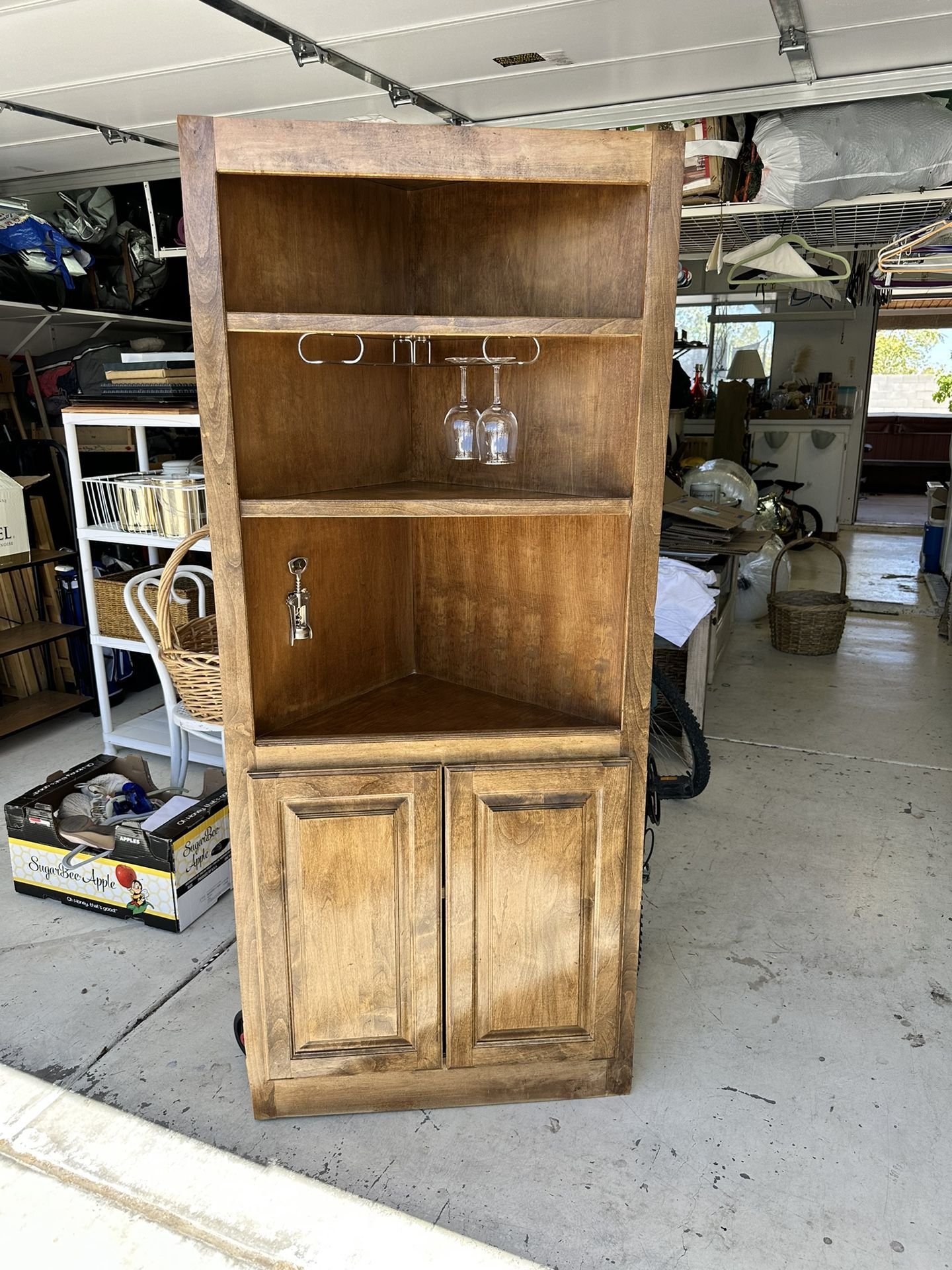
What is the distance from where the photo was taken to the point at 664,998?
253 centimetres

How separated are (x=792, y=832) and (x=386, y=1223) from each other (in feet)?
7.17

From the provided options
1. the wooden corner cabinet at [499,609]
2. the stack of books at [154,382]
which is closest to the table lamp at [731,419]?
the stack of books at [154,382]

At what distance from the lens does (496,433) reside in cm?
200

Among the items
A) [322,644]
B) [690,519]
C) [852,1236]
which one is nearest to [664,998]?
[852,1236]

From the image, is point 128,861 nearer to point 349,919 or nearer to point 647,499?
point 349,919

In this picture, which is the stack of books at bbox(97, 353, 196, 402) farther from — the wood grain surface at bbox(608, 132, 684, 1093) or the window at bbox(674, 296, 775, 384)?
the window at bbox(674, 296, 775, 384)

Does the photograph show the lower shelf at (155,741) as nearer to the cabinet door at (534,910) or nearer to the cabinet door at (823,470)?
the cabinet door at (534,910)

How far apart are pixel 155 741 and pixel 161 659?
83 cm

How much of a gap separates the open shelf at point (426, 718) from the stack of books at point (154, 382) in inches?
73.2

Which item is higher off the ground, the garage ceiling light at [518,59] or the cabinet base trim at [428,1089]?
the garage ceiling light at [518,59]

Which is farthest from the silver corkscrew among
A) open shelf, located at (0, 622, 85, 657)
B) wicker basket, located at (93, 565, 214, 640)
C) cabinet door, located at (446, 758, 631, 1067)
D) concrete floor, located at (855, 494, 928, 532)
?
concrete floor, located at (855, 494, 928, 532)

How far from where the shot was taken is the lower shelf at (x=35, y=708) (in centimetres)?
409

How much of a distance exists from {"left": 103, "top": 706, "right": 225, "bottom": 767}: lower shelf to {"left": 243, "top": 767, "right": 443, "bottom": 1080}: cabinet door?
6.34 ft

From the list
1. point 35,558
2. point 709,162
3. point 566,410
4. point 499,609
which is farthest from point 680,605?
point 35,558
